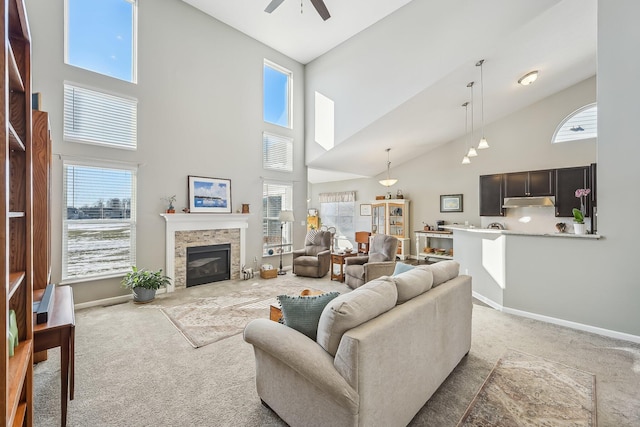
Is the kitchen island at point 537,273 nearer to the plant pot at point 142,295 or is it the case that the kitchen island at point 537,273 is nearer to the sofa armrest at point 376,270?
the sofa armrest at point 376,270

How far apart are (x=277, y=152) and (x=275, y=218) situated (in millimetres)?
1565

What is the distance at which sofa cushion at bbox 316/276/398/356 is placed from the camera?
4.83 feet

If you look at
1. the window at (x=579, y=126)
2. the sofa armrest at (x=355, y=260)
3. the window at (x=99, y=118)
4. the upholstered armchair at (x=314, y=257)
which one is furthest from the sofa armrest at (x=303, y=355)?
the window at (x=579, y=126)

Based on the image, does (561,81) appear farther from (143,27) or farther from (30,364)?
(30,364)

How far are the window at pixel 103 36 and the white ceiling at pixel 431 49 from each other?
124 cm

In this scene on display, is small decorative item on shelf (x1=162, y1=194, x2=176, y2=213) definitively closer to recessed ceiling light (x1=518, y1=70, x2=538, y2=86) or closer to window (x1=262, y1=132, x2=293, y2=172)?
window (x1=262, y1=132, x2=293, y2=172)

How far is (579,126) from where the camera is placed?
570cm

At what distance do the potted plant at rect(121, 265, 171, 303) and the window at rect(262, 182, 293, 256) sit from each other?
240cm

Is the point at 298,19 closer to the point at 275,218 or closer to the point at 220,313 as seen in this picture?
the point at 275,218

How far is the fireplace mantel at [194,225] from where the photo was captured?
4.74m

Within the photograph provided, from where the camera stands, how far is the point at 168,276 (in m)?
4.72

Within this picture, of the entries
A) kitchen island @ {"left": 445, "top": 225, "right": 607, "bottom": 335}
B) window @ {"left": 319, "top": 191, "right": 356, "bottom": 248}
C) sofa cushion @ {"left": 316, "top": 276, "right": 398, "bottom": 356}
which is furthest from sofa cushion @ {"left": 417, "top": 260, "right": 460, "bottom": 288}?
window @ {"left": 319, "top": 191, "right": 356, "bottom": 248}

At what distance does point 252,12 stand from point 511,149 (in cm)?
635

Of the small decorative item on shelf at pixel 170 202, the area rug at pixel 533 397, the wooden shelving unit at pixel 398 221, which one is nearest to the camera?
the area rug at pixel 533 397
